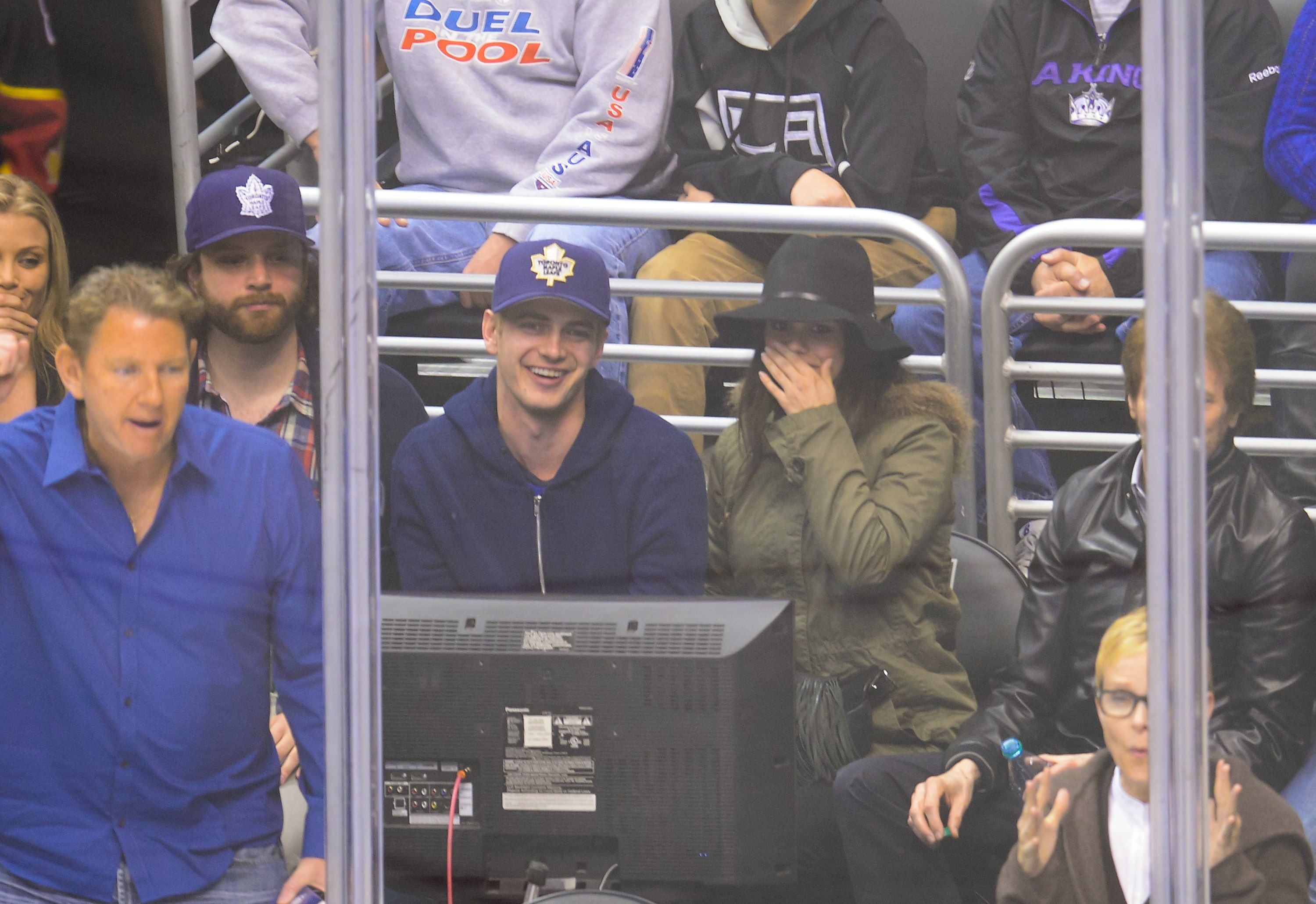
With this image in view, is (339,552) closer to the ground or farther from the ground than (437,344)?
closer to the ground

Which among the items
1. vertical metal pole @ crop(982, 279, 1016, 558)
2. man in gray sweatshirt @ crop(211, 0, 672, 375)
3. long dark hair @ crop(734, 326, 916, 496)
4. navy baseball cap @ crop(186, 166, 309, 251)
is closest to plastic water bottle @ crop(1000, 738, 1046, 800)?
vertical metal pole @ crop(982, 279, 1016, 558)

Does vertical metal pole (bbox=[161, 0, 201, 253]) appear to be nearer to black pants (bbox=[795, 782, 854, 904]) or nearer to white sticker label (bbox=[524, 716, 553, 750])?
white sticker label (bbox=[524, 716, 553, 750])

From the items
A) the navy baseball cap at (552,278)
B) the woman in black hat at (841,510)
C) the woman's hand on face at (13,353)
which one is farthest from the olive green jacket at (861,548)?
the woman's hand on face at (13,353)

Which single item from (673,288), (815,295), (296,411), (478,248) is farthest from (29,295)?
(815,295)

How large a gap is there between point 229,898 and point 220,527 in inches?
12.3

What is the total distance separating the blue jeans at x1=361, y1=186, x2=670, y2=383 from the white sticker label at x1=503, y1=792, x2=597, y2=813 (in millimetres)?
446

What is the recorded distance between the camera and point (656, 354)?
1681 millimetres

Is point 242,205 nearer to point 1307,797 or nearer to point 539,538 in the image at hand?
point 539,538

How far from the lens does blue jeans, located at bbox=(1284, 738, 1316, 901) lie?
128 cm

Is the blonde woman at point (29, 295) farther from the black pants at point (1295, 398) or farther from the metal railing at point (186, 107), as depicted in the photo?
the black pants at point (1295, 398)

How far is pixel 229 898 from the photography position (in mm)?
1278

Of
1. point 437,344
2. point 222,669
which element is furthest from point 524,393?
point 222,669

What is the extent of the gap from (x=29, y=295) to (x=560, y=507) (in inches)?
20.5

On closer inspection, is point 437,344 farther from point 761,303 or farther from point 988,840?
point 988,840
